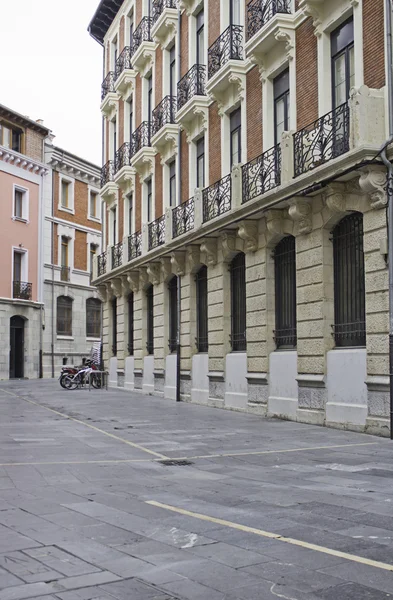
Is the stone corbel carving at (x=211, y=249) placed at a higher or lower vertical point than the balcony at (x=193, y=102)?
lower

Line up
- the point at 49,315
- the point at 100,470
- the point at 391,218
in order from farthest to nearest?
1. the point at 49,315
2. the point at 391,218
3. the point at 100,470

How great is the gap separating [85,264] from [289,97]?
32105 mm

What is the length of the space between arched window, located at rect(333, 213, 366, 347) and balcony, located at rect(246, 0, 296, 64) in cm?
495

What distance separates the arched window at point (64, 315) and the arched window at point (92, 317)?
6.81 feet

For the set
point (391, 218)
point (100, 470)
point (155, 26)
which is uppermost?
point (155, 26)

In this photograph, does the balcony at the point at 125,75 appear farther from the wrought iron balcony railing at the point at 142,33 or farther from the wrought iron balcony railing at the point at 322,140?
the wrought iron balcony railing at the point at 322,140

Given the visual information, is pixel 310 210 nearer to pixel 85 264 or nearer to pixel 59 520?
pixel 59 520

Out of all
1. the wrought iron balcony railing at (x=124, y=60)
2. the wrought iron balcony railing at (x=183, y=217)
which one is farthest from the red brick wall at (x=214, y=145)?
the wrought iron balcony railing at (x=124, y=60)

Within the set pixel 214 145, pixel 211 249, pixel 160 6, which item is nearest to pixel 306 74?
pixel 214 145

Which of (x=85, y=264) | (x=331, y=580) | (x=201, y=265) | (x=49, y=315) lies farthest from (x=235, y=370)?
(x=85, y=264)

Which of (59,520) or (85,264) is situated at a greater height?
(85,264)

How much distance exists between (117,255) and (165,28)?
9.56m

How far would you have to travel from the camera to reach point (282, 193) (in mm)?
16141

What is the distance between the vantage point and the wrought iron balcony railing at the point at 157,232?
25.5m
